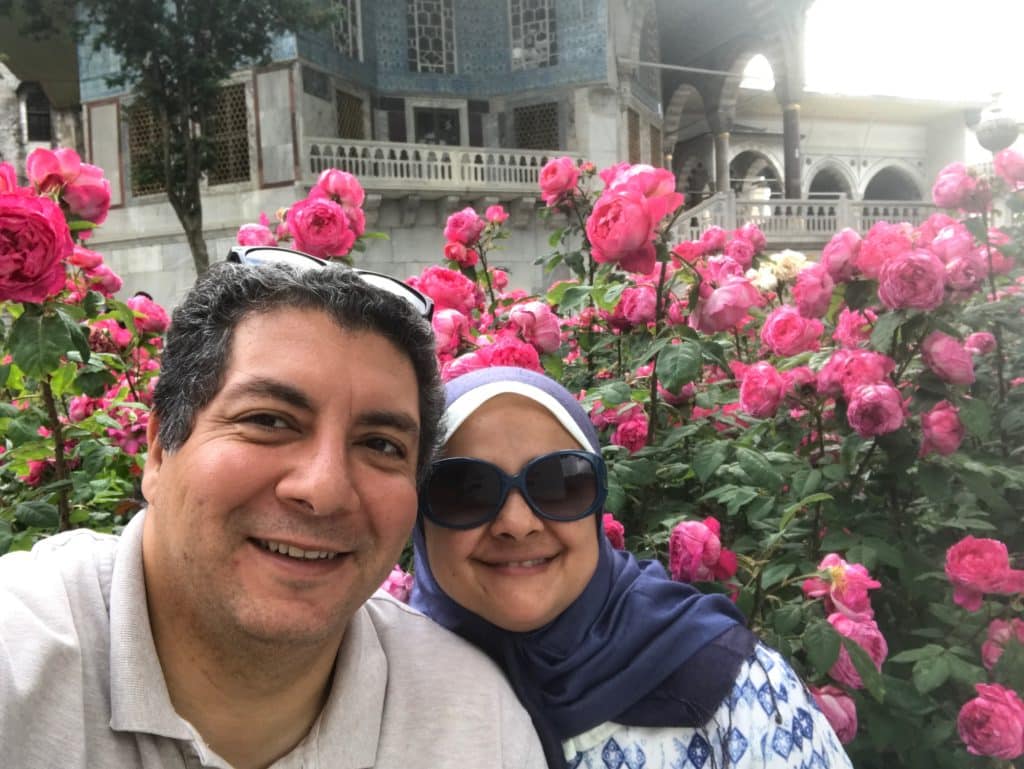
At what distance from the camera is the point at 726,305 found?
172cm

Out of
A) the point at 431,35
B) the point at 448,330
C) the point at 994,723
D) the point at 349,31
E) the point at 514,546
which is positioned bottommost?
the point at 994,723

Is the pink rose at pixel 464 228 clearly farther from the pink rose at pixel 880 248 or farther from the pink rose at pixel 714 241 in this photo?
the pink rose at pixel 880 248

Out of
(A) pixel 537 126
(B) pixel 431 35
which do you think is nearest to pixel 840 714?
(A) pixel 537 126

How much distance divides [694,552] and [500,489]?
385mm

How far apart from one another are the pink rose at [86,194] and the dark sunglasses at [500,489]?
0.99 metres

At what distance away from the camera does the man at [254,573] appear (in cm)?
102

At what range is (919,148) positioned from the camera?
21688 mm

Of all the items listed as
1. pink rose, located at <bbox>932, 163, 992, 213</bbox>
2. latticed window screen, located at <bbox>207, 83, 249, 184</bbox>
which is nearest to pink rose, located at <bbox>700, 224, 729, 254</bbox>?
pink rose, located at <bbox>932, 163, 992, 213</bbox>

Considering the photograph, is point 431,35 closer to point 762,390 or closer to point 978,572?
point 762,390

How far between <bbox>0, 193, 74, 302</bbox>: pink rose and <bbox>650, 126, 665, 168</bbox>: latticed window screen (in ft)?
52.8

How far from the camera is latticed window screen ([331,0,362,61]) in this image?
531 inches

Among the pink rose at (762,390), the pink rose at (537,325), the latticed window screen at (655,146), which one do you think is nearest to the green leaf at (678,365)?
the pink rose at (762,390)

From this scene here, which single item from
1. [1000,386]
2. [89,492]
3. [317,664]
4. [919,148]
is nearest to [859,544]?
[1000,386]

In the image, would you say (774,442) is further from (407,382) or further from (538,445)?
(407,382)
